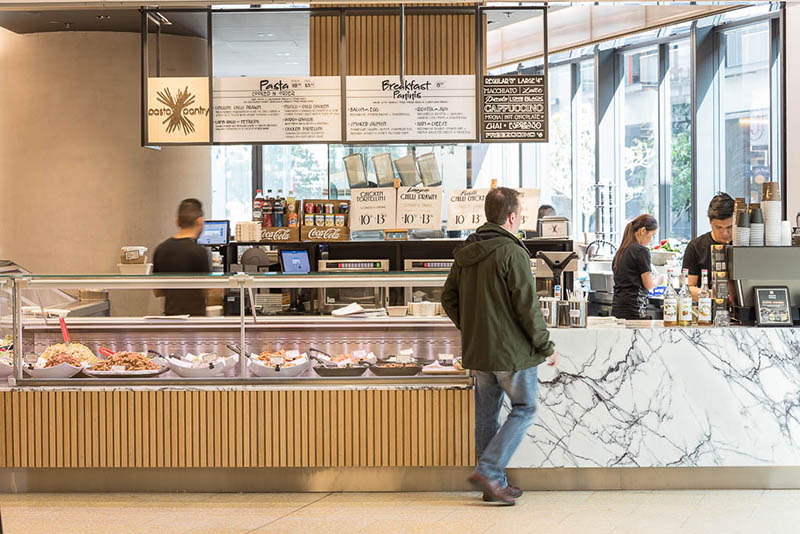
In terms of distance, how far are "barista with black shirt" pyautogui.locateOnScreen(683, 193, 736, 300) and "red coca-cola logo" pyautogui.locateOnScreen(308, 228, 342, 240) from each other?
2661 mm

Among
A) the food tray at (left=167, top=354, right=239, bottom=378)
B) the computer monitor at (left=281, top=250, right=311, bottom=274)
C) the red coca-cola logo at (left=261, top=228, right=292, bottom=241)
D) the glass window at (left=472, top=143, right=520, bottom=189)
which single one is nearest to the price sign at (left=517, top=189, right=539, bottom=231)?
the computer monitor at (left=281, top=250, right=311, bottom=274)

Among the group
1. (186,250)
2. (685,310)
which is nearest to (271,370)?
(186,250)

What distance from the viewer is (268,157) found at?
1283cm

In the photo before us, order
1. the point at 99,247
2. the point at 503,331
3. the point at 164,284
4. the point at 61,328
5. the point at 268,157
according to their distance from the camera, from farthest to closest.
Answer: the point at 268,157
the point at 99,247
the point at 61,328
the point at 164,284
the point at 503,331

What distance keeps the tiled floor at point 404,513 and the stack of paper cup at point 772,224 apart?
4.31 ft

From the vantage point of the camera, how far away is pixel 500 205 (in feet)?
13.1

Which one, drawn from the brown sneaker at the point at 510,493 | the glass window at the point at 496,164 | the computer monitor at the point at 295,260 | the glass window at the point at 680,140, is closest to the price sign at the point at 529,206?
the computer monitor at the point at 295,260

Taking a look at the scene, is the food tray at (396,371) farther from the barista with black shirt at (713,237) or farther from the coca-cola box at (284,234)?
the coca-cola box at (284,234)

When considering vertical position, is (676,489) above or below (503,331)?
below

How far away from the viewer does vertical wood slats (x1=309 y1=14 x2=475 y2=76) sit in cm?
602

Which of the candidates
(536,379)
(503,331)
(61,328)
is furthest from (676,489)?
(61,328)

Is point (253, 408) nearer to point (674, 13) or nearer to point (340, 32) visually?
point (340, 32)

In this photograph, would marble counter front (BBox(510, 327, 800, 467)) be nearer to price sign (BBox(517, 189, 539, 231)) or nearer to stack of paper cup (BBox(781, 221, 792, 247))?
stack of paper cup (BBox(781, 221, 792, 247))

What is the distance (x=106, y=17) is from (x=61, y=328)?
4.24m
